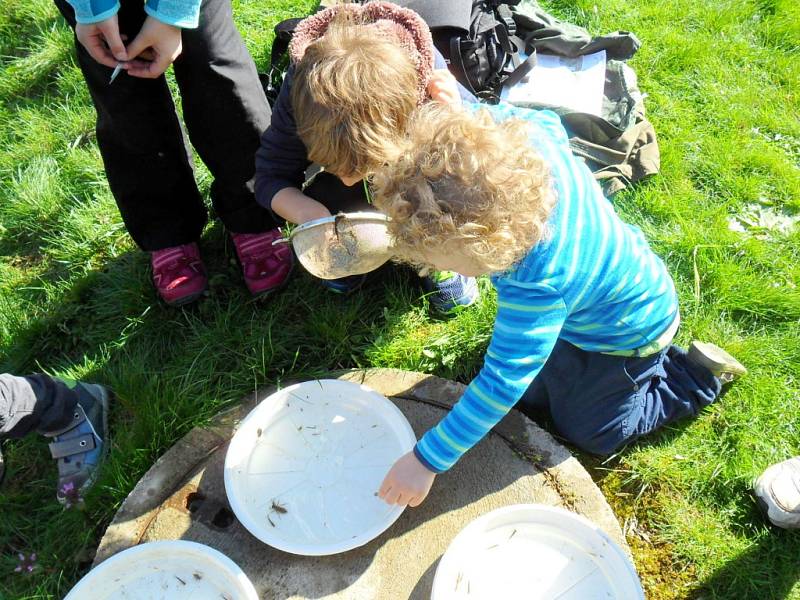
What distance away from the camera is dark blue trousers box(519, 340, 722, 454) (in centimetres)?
197

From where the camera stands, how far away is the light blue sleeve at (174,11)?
5.55ft

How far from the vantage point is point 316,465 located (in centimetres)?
189

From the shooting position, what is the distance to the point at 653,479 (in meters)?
2.02

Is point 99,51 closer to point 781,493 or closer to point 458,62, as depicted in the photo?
point 458,62

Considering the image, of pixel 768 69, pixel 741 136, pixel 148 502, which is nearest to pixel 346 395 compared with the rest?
pixel 148 502

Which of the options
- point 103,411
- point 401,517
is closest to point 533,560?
point 401,517

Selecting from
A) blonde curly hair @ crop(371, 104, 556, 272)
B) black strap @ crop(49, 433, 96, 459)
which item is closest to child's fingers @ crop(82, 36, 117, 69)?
blonde curly hair @ crop(371, 104, 556, 272)

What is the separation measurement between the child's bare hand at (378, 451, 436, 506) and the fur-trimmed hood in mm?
958

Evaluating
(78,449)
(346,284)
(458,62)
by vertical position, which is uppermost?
(458,62)

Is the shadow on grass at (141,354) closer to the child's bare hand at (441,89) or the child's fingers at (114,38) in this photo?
the child's bare hand at (441,89)

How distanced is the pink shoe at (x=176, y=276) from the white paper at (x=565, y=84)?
148cm

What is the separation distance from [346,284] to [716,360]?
1.26 m

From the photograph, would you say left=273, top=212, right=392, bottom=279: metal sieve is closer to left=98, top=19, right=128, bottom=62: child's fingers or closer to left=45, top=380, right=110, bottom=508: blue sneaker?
left=98, top=19, right=128, bottom=62: child's fingers

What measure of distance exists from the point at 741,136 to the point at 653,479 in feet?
5.67
